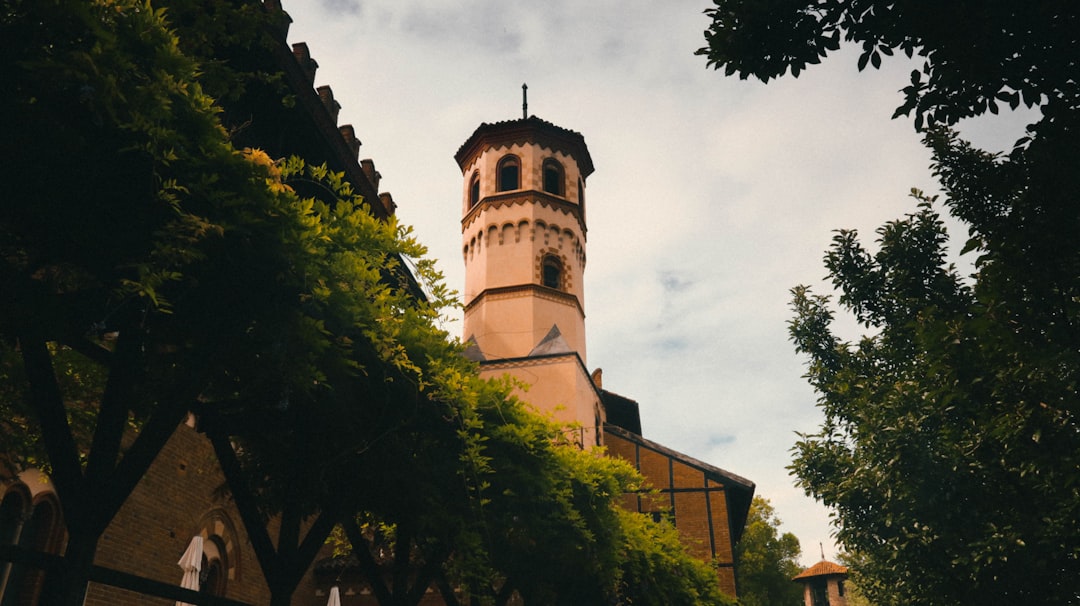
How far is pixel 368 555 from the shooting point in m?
10.0

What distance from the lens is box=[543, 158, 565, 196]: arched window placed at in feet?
104

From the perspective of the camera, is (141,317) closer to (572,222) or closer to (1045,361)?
(1045,361)

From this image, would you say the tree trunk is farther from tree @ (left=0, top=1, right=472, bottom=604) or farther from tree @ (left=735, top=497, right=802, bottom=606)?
tree @ (left=735, top=497, right=802, bottom=606)

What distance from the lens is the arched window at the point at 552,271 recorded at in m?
29.8

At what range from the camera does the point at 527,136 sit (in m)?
31.9

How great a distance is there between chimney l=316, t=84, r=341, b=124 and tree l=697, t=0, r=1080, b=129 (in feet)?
46.1

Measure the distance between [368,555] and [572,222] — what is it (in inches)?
888

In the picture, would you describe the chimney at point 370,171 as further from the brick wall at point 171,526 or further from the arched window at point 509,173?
the arched window at point 509,173

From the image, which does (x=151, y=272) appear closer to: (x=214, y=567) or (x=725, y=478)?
(x=214, y=567)

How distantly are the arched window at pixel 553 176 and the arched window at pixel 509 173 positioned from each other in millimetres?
1129

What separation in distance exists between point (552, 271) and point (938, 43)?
25091 mm

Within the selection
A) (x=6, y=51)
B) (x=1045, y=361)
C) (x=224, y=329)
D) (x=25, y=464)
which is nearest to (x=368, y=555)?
(x=25, y=464)

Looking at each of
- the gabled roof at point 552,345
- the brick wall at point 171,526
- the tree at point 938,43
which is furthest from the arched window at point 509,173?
the tree at point 938,43

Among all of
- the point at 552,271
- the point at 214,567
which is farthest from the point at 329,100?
the point at 552,271
